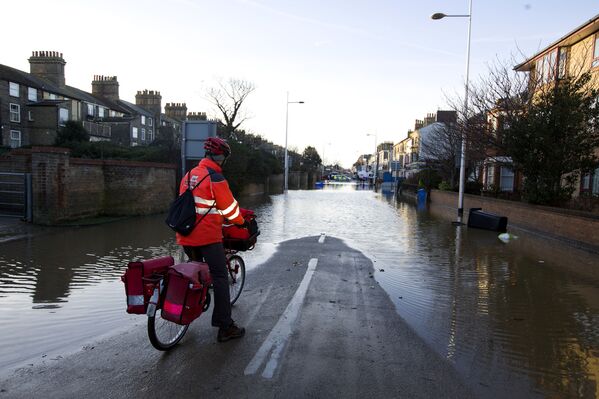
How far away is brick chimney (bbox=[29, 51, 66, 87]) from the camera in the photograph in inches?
1750

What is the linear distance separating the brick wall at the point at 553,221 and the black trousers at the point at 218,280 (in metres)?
10.6

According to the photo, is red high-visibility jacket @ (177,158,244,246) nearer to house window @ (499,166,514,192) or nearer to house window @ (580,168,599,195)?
house window @ (580,168,599,195)

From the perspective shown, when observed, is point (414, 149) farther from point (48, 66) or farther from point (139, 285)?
point (139, 285)

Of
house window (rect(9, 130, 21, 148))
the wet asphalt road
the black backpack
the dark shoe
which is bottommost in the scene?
the wet asphalt road

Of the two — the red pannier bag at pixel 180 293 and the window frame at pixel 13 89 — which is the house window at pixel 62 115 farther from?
the red pannier bag at pixel 180 293

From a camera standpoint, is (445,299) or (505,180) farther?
(505,180)

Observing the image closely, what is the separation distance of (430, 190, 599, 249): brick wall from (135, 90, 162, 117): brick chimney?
167 ft

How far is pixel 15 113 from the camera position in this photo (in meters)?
38.4

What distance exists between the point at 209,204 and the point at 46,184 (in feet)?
31.1

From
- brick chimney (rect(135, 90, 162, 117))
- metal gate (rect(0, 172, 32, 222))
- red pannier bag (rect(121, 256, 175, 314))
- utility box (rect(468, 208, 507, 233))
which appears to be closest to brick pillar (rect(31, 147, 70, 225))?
metal gate (rect(0, 172, 32, 222))

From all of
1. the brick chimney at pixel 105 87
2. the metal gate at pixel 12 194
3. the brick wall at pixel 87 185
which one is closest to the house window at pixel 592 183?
the brick wall at pixel 87 185

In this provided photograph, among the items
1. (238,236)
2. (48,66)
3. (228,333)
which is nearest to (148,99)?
(48,66)

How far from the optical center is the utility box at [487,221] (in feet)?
50.5

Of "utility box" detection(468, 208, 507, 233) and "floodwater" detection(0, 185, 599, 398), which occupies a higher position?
"utility box" detection(468, 208, 507, 233)
